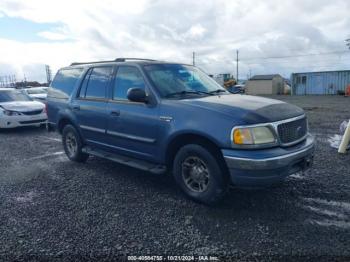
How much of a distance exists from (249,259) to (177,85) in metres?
2.64

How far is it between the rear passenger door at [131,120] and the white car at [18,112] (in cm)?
674

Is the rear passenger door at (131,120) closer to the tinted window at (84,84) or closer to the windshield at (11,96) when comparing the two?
the tinted window at (84,84)

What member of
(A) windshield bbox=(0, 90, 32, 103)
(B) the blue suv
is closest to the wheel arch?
(B) the blue suv

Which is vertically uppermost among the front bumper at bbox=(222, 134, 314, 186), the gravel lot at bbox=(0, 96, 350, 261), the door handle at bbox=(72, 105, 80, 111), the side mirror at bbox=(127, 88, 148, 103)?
the side mirror at bbox=(127, 88, 148, 103)

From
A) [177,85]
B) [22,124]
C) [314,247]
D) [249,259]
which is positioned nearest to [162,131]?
[177,85]

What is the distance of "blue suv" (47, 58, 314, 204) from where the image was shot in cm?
340

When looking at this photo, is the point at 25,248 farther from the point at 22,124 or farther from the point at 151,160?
the point at 22,124

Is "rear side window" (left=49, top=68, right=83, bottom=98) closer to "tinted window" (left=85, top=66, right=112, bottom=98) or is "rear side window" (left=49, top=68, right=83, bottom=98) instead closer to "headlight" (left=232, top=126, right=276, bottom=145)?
"tinted window" (left=85, top=66, right=112, bottom=98)

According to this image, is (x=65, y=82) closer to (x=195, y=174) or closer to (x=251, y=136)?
(x=195, y=174)

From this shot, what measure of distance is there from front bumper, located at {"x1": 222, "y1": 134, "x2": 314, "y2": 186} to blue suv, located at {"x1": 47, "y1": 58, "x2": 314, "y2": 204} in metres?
0.01

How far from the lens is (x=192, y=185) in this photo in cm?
402

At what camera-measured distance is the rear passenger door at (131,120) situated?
427cm

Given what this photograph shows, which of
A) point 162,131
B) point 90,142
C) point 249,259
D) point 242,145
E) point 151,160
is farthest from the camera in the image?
point 90,142

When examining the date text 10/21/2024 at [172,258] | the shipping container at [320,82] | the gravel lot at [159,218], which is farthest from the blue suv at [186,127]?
the shipping container at [320,82]
